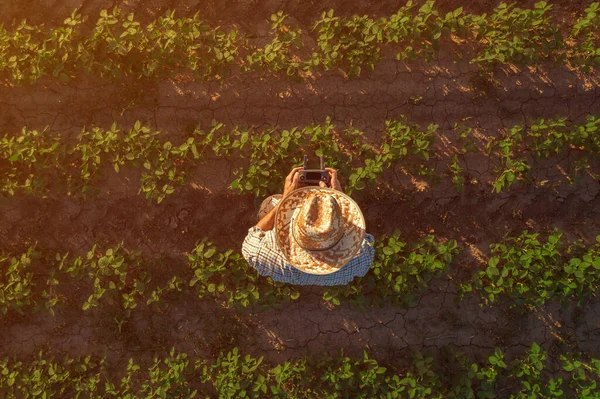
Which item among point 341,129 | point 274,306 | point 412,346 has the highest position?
point 341,129

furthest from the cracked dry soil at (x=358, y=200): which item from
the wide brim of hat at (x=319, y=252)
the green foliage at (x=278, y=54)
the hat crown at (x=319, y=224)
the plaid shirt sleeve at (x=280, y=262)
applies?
the hat crown at (x=319, y=224)

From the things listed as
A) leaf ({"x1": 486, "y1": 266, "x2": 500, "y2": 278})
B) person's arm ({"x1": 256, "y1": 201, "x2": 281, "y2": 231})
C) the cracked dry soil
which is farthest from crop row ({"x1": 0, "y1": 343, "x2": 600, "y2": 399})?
person's arm ({"x1": 256, "y1": 201, "x2": 281, "y2": 231})

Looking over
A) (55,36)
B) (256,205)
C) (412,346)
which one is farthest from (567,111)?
(55,36)

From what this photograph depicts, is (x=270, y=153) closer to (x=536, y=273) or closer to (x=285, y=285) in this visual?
(x=285, y=285)

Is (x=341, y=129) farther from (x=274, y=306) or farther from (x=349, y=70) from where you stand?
(x=274, y=306)

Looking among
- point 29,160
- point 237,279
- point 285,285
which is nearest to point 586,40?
point 285,285

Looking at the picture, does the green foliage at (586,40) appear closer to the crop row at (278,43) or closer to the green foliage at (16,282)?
the crop row at (278,43)

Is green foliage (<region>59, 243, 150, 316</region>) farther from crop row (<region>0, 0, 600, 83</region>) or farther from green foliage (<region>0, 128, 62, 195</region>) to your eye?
crop row (<region>0, 0, 600, 83</region>)
